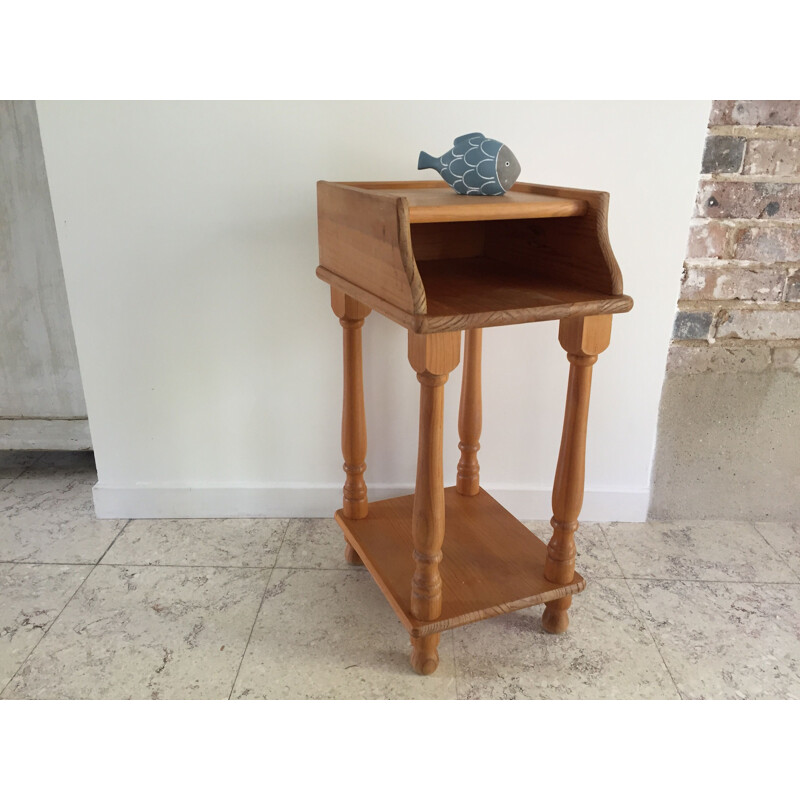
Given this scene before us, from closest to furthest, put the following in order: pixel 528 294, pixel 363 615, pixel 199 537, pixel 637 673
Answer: pixel 528 294
pixel 637 673
pixel 363 615
pixel 199 537

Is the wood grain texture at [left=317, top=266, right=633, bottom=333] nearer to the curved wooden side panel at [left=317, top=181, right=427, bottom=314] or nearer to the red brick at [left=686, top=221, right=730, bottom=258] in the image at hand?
the curved wooden side panel at [left=317, top=181, right=427, bottom=314]

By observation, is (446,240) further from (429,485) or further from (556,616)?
(556,616)

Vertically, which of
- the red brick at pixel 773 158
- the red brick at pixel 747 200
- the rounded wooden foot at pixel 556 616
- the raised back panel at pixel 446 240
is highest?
the red brick at pixel 773 158

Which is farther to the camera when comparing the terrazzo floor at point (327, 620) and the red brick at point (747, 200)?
the red brick at point (747, 200)

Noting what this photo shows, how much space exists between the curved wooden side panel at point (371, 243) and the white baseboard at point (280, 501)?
2.47ft

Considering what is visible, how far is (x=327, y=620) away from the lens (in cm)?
160

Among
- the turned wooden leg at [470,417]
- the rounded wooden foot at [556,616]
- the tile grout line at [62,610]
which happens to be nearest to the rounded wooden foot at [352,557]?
the turned wooden leg at [470,417]

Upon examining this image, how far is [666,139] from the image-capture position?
166 cm

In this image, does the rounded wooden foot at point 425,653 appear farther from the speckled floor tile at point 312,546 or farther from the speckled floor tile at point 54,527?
the speckled floor tile at point 54,527

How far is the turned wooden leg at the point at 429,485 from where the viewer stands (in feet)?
3.93

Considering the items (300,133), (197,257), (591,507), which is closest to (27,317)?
(197,257)

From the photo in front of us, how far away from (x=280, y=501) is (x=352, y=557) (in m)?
0.33

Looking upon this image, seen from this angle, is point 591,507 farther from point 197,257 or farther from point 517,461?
point 197,257
